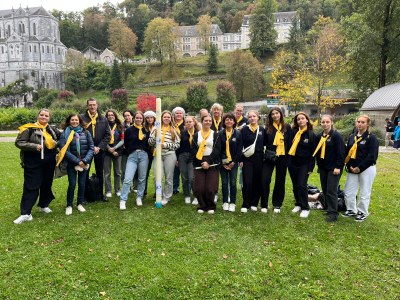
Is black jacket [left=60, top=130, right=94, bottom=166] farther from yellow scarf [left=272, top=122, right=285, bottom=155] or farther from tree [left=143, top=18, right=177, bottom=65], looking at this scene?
tree [left=143, top=18, right=177, bottom=65]

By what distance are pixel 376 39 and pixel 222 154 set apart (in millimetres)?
24207

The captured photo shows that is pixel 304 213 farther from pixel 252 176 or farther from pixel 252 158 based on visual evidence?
pixel 252 158

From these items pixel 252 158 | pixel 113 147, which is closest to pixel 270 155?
pixel 252 158

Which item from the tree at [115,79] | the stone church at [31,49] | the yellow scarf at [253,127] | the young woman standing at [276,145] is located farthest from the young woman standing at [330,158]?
the stone church at [31,49]

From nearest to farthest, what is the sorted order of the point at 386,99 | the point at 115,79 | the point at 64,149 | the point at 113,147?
1. the point at 64,149
2. the point at 113,147
3. the point at 386,99
4. the point at 115,79

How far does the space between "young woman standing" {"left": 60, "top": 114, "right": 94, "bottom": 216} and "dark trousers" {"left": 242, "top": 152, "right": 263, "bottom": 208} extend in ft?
11.3

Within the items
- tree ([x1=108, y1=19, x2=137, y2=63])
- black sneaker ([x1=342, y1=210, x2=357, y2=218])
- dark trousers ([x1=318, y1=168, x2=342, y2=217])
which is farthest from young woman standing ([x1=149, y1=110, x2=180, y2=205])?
tree ([x1=108, y1=19, x2=137, y2=63])

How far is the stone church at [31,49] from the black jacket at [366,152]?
279 feet

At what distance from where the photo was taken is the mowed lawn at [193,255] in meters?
4.50

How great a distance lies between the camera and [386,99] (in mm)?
22062

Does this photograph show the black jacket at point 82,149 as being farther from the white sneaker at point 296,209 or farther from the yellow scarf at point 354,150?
the yellow scarf at point 354,150

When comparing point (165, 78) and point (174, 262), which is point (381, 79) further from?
point (165, 78)

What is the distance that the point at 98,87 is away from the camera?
71.8m

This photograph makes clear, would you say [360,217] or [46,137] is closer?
[46,137]
